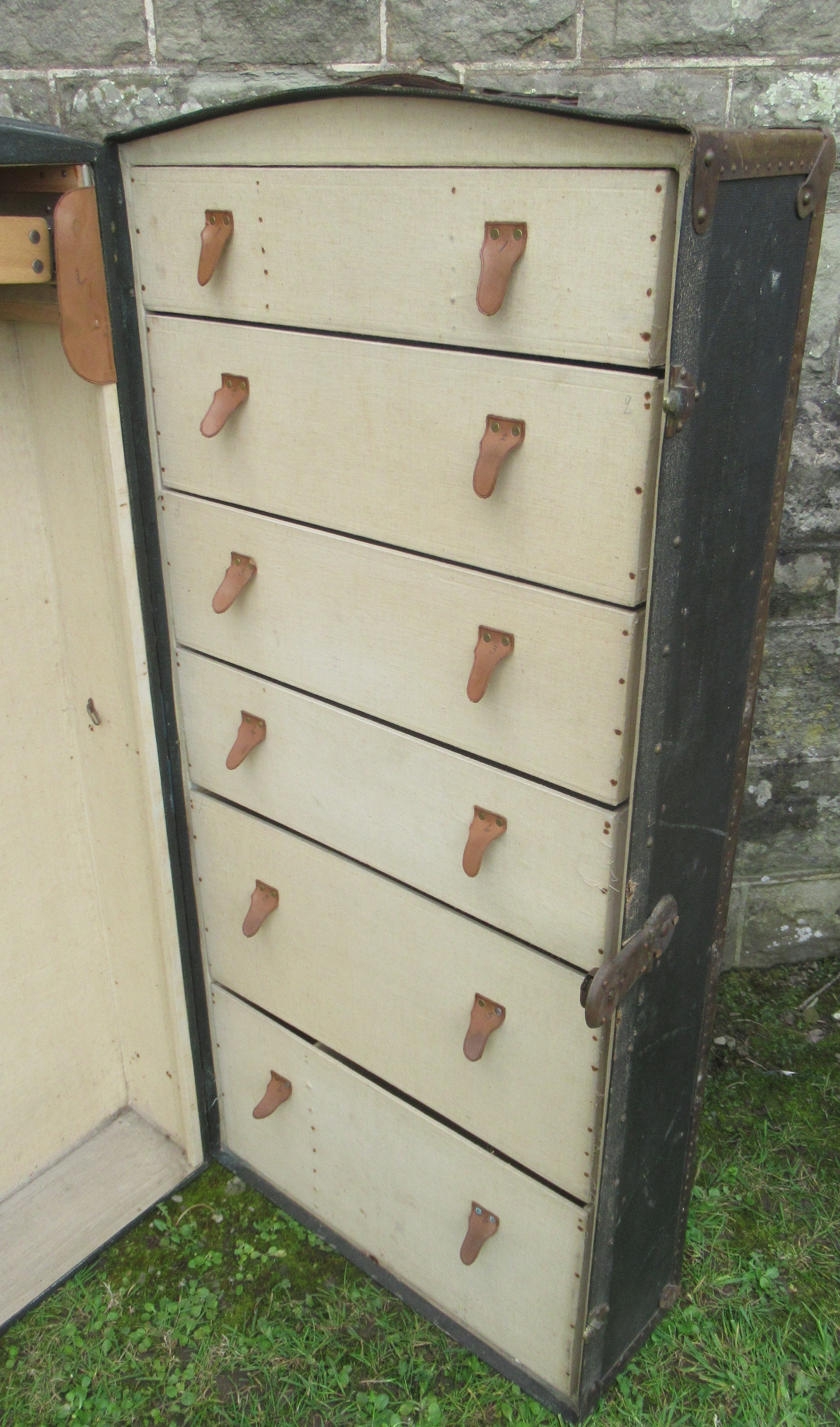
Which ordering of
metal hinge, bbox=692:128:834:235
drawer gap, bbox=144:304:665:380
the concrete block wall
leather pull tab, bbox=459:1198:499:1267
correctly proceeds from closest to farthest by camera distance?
1. metal hinge, bbox=692:128:834:235
2. drawer gap, bbox=144:304:665:380
3. leather pull tab, bbox=459:1198:499:1267
4. the concrete block wall

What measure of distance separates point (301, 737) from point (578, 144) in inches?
44.4

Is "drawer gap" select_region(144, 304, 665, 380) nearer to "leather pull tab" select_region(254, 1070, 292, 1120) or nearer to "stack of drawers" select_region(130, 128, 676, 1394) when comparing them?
"stack of drawers" select_region(130, 128, 676, 1394)

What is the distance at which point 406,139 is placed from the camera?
158 centimetres

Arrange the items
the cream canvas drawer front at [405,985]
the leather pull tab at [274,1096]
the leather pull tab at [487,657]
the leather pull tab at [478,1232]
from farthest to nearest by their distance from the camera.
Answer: the leather pull tab at [274,1096] < the leather pull tab at [478,1232] < the cream canvas drawer front at [405,985] < the leather pull tab at [487,657]

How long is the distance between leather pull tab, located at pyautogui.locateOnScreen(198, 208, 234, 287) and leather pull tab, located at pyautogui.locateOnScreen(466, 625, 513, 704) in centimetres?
75

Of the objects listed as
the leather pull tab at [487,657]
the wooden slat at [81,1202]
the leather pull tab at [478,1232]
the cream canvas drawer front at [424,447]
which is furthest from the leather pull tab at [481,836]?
the wooden slat at [81,1202]

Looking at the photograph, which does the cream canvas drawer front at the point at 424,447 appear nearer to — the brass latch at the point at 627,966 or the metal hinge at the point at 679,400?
the metal hinge at the point at 679,400

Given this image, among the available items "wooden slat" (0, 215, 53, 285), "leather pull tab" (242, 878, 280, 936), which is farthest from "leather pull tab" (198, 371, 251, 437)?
"leather pull tab" (242, 878, 280, 936)

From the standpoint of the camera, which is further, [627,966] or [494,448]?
[627,966]

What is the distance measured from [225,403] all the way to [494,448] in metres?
0.58

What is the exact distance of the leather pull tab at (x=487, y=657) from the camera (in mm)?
1709

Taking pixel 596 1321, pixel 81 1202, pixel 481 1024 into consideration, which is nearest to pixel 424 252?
pixel 481 1024

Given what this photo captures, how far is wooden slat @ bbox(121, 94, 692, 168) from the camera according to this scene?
1.38 meters

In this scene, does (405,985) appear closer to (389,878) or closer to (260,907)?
(389,878)
